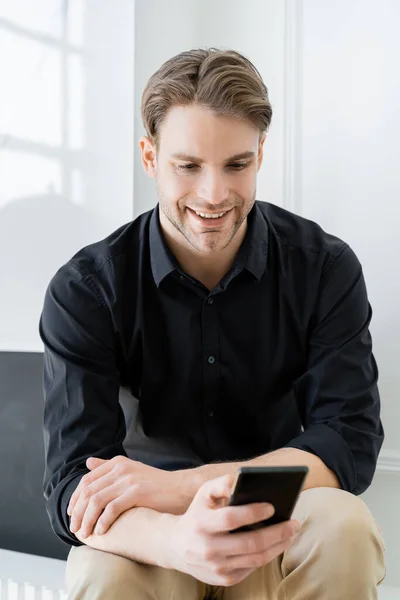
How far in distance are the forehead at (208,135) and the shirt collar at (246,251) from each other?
7.3 inches

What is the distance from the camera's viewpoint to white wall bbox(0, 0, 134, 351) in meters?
2.16

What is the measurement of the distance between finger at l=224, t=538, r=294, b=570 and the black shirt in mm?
405

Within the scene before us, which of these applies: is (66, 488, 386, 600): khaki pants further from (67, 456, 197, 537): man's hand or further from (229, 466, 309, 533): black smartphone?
(229, 466, 309, 533): black smartphone

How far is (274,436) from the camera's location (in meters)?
1.59

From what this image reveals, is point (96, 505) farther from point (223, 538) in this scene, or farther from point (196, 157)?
point (196, 157)

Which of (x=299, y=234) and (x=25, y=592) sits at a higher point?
(x=299, y=234)

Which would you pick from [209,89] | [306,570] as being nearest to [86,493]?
[306,570]

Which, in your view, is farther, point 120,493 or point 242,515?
point 120,493

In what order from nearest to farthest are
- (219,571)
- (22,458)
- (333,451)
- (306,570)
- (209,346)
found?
(219,571), (306,570), (333,451), (209,346), (22,458)

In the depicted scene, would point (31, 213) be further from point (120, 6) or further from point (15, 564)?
point (15, 564)

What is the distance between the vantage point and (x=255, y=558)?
1018 millimetres

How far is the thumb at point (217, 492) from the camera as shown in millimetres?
1006

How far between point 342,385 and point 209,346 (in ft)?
0.87

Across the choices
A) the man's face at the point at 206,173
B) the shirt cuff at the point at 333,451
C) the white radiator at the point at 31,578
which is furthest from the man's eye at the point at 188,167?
the white radiator at the point at 31,578
